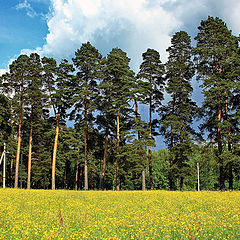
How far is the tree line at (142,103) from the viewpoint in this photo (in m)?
25.3

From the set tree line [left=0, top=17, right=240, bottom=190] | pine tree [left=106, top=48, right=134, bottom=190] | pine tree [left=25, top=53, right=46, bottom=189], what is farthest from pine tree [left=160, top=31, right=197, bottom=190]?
pine tree [left=25, top=53, right=46, bottom=189]

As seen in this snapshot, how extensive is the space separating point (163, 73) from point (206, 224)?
24882 mm

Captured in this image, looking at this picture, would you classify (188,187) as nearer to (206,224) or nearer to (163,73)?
(163,73)

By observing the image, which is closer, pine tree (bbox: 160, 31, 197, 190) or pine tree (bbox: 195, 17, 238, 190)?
pine tree (bbox: 195, 17, 238, 190)

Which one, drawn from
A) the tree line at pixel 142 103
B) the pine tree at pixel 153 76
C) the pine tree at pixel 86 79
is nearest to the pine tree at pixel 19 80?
the tree line at pixel 142 103

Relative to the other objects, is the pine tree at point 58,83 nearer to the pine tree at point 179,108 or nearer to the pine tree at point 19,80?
the pine tree at point 19,80

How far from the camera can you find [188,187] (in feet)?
246

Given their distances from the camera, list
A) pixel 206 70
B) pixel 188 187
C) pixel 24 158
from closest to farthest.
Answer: pixel 206 70, pixel 24 158, pixel 188 187

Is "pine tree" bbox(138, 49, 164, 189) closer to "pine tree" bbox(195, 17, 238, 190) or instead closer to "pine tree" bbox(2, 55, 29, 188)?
"pine tree" bbox(195, 17, 238, 190)

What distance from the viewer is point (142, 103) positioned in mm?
29562

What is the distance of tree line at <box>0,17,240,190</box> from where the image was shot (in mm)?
25297

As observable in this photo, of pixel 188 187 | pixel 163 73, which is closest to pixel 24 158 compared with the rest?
pixel 163 73

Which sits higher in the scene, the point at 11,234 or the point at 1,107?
the point at 1,107

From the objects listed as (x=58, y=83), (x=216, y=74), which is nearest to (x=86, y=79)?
(x=58, y=83)
